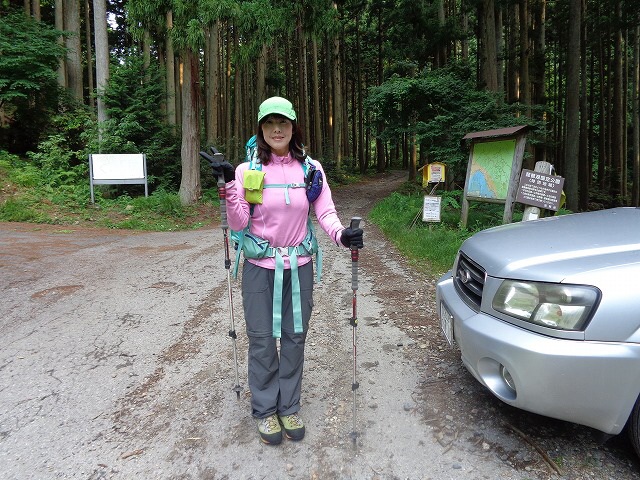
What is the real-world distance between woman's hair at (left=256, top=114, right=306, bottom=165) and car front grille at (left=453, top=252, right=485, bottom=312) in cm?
134

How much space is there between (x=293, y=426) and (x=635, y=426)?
1.81 m

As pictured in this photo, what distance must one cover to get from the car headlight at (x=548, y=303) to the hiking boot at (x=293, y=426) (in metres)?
1.37

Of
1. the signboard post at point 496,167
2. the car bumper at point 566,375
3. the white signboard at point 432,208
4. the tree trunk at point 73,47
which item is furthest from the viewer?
the tree trunk at point 73,47

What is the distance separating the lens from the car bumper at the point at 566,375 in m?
2.04

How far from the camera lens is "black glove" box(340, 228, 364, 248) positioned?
2.49 meters

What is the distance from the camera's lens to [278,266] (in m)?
2.55

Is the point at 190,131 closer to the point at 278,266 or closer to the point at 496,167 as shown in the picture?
the point at 496,167

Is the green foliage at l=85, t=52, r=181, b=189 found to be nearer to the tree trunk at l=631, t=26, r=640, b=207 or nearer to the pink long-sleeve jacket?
the pink long-sleeve jacket

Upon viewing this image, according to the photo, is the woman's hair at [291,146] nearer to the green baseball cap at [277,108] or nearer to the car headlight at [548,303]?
the green baseball cap at [277,108]

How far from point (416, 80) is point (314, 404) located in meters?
12.2

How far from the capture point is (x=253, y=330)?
2.60m

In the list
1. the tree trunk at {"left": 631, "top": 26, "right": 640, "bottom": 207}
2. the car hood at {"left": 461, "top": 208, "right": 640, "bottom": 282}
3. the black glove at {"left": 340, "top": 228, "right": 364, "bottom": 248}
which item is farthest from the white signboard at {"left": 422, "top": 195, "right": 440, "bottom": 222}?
the tree trunk at {"left": 631, "top": 26, "right": 640, "bottom": 207}

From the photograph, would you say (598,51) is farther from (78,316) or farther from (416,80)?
(78,316)

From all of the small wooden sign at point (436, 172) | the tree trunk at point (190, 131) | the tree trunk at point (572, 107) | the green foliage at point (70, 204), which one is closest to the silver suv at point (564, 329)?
the small wooden sign at point (436, 172)
